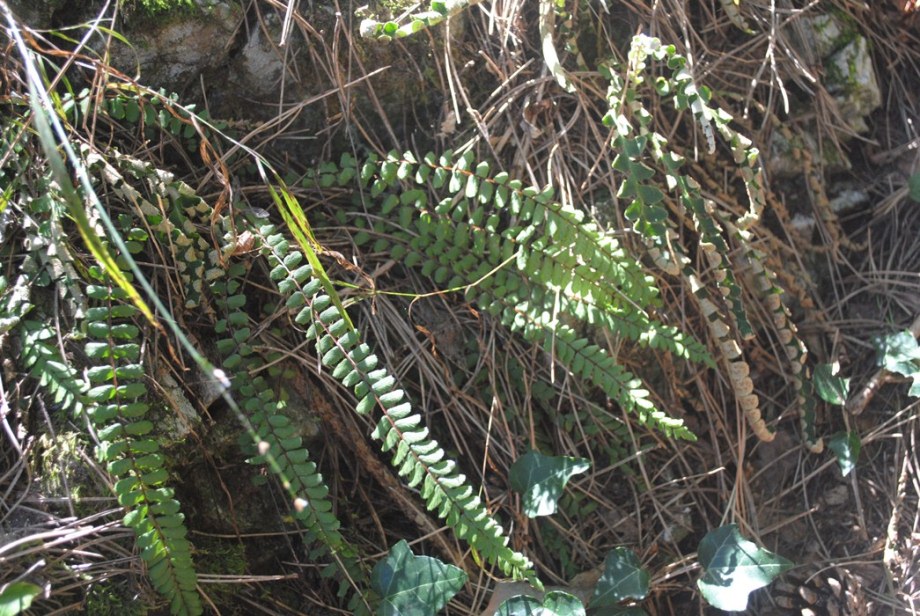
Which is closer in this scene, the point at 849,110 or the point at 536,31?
the point at 536,31

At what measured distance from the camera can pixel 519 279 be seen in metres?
2.35

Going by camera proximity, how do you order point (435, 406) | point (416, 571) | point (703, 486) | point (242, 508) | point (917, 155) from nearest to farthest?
1. point (416, 571)
2. point (242, 508)
3. point (435, 406)
4. point (703, 486)
5. point (917, 155)

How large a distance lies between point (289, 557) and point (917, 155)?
8.16ft

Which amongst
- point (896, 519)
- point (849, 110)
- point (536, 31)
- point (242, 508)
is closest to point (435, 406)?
point (242, 508)

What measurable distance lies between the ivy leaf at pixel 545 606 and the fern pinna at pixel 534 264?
1.67ft

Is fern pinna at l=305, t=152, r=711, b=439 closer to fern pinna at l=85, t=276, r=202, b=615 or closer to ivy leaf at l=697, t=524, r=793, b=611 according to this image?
ivy leaf at l=697, t=524, r=793, b=611

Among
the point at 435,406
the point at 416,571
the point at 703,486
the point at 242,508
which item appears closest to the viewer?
the point at 416,571

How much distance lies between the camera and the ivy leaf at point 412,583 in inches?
79.3

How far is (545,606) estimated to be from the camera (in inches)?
81.6

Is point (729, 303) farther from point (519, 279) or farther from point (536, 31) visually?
point (536, 31)

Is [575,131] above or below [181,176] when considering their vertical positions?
below

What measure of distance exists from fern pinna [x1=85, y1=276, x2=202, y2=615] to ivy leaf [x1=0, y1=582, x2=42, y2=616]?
24cm

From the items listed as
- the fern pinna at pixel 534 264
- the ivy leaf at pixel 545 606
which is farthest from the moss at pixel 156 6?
the ivy leaf at pixel 545 606

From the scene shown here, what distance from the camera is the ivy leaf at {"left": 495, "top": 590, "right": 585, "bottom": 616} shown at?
205 cm
